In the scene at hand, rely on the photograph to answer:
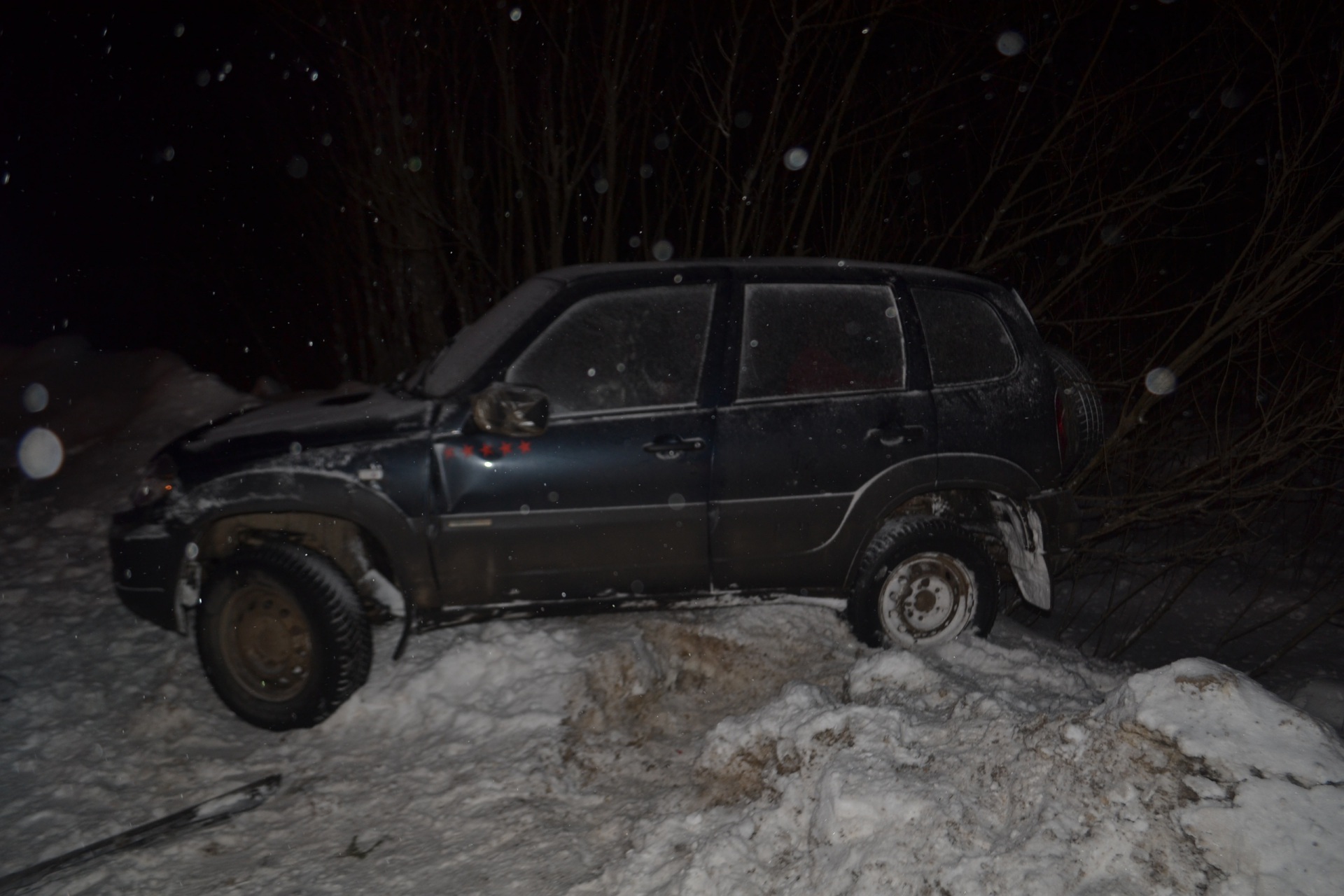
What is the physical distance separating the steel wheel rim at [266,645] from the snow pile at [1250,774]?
3017 mm

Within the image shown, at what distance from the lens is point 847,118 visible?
9.79 m

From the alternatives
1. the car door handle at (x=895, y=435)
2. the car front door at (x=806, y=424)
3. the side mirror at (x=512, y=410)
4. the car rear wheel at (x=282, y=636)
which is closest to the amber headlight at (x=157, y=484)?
the car rear wheel at (x=282, y=636)

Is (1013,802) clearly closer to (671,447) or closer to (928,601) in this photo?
(928,601)

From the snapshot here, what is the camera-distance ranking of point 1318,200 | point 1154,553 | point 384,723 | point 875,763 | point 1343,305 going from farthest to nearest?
point 1343,305
point 1154,553
point 1318,200
point 384,723
point 875,763

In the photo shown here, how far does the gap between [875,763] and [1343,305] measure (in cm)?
764

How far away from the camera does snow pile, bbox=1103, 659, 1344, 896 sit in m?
2.44

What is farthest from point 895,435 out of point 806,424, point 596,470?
point 596,470

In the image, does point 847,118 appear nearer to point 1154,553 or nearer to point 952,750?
point 1154,553

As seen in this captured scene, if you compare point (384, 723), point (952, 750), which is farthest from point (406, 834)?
point (952, 750)

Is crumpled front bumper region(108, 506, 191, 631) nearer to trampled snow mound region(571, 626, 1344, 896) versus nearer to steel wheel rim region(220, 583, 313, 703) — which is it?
steel wheel rim region(220, 583, 313, 703)

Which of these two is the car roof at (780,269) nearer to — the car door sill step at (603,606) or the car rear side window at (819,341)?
the car rear side window at (819,341)

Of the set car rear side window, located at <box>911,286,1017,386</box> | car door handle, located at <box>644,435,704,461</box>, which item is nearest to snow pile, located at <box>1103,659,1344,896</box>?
car rear side window, located at <box>911,286,1017,386</box>

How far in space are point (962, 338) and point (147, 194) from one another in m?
13.3

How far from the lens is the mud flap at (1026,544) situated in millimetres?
4504
